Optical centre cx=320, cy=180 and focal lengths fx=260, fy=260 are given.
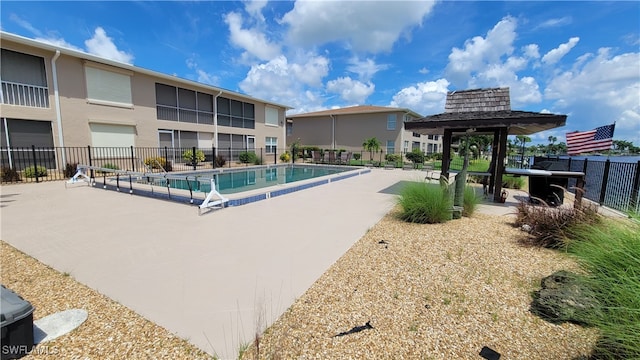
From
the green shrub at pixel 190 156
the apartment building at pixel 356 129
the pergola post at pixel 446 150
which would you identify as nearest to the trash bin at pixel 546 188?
the pergola post at pixel 446 150

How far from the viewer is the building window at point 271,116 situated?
25.0 metres

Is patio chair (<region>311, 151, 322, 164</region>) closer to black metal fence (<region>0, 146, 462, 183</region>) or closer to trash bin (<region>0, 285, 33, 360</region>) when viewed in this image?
black metal fence (<region>0, 146, 462, 183</region>)

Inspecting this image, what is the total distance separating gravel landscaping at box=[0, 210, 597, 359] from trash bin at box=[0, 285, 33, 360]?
13 centimetres

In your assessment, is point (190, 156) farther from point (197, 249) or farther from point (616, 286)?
point (616, 286)

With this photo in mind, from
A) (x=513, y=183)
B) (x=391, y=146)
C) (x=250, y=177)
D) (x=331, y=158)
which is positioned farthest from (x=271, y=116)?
(x=513, y=183)

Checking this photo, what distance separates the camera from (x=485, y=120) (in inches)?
266

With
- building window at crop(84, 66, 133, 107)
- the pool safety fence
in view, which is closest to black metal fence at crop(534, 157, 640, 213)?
the pool safety fence

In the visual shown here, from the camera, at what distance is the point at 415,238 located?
4453 mm

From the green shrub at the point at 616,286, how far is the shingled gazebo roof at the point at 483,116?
460 centimetres

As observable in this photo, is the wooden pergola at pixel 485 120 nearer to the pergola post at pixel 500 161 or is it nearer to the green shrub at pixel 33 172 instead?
the pergola post at pixel 500 161

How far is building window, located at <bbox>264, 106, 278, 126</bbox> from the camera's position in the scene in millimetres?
25031

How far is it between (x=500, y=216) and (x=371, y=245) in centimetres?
373

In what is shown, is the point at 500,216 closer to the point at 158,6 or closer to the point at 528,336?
the point at 528,336

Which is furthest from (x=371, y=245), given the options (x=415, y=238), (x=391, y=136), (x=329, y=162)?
(x=391, y=136)
